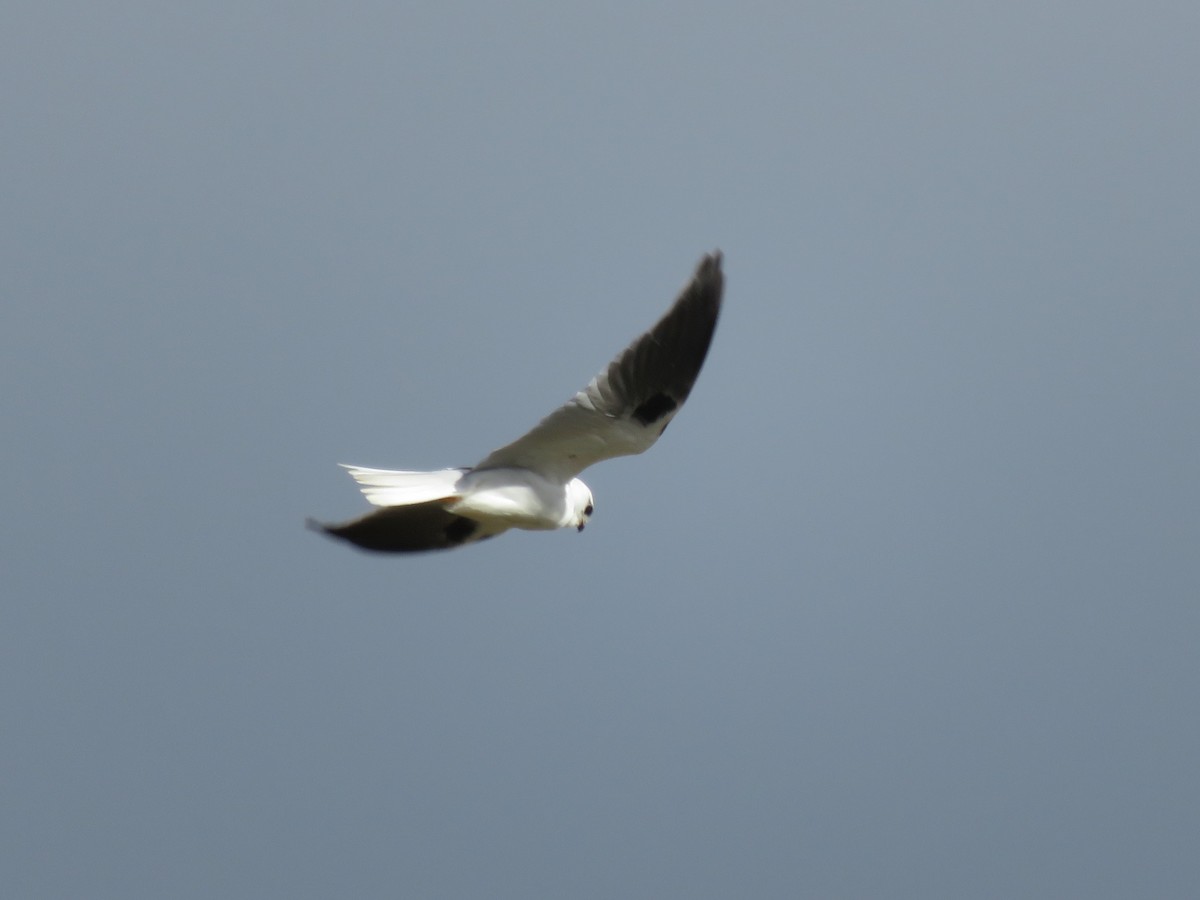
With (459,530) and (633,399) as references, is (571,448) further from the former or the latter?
(459,530)

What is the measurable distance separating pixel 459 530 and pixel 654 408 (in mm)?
1719

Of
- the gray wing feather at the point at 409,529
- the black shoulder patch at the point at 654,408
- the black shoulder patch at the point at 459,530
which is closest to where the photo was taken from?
the black shoulder patch at the point at 654,408

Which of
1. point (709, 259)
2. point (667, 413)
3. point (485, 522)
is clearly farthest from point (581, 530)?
point (709, 259)

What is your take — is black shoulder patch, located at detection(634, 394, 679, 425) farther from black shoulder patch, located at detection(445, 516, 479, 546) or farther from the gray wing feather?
black shoulder patch, located at detection(445, 516, 479, 546)

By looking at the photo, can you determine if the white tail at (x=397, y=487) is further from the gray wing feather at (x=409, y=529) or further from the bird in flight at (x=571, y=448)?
the gray wing feather at (x=409, y=529)

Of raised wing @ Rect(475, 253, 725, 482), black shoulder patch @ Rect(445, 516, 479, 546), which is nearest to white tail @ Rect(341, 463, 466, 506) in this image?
raised wing @ Rect(475, 253, 725, 482)

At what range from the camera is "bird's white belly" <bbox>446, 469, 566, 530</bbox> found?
835 centimetres

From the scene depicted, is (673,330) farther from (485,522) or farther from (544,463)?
(485,522)

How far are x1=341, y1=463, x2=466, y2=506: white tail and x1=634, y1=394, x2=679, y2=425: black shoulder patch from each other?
95 centimetres

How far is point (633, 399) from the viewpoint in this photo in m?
8.03

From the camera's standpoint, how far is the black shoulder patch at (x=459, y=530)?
9266 millimetres

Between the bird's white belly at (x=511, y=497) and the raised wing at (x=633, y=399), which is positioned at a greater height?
the raised wing at (x=633, y=399)

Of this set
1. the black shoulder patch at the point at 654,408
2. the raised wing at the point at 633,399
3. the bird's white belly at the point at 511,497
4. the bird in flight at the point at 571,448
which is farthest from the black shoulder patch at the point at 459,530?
the black shoulder patch at the point at 654,408

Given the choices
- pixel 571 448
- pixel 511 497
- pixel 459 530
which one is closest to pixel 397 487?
pixel 511 497
